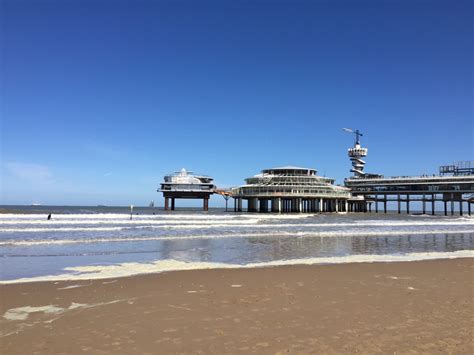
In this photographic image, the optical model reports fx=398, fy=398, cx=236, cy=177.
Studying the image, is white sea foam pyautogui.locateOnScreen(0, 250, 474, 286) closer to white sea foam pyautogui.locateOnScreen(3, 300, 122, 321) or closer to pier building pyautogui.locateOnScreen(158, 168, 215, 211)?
white sea foam pyautogui.locateOnScreen(3, 300, 122, 321)

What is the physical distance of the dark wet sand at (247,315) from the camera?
535 cm

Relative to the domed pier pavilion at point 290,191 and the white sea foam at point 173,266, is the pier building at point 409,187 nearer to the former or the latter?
the domed pier pavilion at point 290,191

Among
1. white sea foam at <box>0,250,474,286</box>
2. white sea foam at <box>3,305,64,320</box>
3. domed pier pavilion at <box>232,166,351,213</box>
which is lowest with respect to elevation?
white sea foam at <box>0,250,474,286</box>

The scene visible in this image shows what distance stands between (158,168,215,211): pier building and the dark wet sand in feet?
269

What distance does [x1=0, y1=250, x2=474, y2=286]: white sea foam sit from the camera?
10.9 metres

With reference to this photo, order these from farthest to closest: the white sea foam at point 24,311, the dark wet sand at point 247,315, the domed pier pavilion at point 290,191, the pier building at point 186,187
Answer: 1. the pier building at point 186,187
2. the domed pier pavilion at point 290,191
3. the white sea foam at point 24,311
4. the dark wet sand at point 247,315

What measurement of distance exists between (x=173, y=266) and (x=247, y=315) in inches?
254

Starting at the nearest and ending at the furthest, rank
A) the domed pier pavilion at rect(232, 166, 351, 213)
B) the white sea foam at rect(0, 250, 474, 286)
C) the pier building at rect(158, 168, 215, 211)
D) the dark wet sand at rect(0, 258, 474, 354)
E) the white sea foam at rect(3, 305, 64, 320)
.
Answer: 1. the dark wet sand at rect(0, 258, 474, 354)
2. the white sea foam at rect(3, 305, 64, 320)
3. the white sea foam at rect(0, 250, 474, 286)
4. the domed pier pavilion at rect(232, 166, 351, 213)
5. the pier building at rect(158, 168, 215, 211)

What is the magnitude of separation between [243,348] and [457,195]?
330 feet

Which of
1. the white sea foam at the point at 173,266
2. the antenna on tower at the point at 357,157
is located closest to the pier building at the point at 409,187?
the antenna on tower at the point at 357,157

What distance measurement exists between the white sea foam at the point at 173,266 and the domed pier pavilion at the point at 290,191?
217 feet

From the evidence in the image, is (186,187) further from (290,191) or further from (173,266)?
(173,266)

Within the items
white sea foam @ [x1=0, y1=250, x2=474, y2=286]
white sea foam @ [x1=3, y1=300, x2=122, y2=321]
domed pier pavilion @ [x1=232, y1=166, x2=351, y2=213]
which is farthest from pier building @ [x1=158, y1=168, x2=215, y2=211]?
white sea foam @ [x1=3, y1=300, x2=122, y2=321]

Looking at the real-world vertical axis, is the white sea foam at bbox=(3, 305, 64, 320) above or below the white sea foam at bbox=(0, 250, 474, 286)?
above
